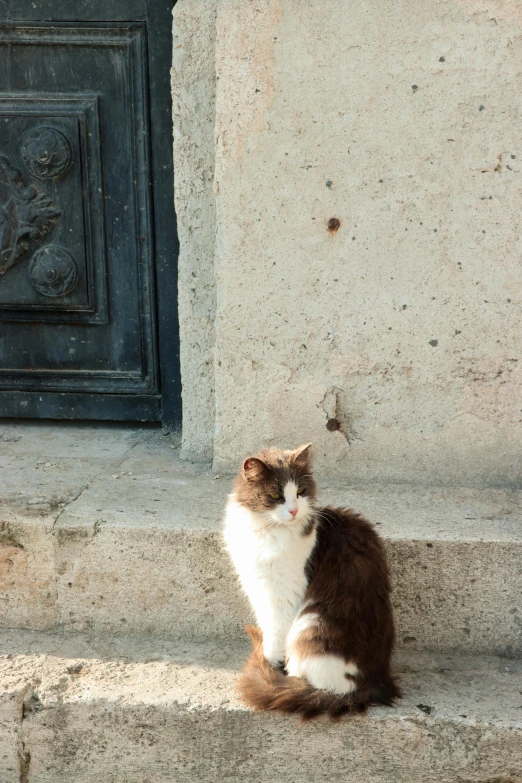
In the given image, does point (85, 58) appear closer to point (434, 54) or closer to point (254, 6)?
point (254, 6)

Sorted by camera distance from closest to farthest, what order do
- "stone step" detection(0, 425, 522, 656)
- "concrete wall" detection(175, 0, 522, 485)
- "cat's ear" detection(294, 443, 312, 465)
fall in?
"cat's ear" detection(294, 443, 312, 465), "stone step" detection(0, 425, 522, 656), "concrete wall" detection(175, 0, 522, 485)

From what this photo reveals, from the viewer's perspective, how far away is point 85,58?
10.8ft

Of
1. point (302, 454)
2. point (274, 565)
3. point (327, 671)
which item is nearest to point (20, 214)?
point (302, 454)

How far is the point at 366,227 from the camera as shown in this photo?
2.88 meters

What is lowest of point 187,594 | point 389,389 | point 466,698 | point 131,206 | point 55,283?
point 466,698

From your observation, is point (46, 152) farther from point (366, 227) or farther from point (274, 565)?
point (274, 565)

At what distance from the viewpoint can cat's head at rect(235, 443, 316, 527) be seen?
7.43ft

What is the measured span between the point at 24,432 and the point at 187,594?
1.31m

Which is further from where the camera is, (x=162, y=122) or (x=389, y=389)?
(x=162, y=122)

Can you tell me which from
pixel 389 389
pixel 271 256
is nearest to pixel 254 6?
pixel 271 256

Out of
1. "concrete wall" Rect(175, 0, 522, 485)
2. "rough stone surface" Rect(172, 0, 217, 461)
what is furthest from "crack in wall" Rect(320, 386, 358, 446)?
"rough stone surface" Rect(172, 0, 217, 461)

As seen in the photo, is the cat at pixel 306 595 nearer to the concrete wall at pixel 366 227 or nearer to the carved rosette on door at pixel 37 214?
the concrete wall at pixel 366 227

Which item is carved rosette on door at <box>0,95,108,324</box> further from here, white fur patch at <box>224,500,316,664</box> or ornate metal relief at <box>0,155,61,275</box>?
white fur patch at <box>224,500,316,664</box>

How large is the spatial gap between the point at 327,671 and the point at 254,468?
1.86 ft
